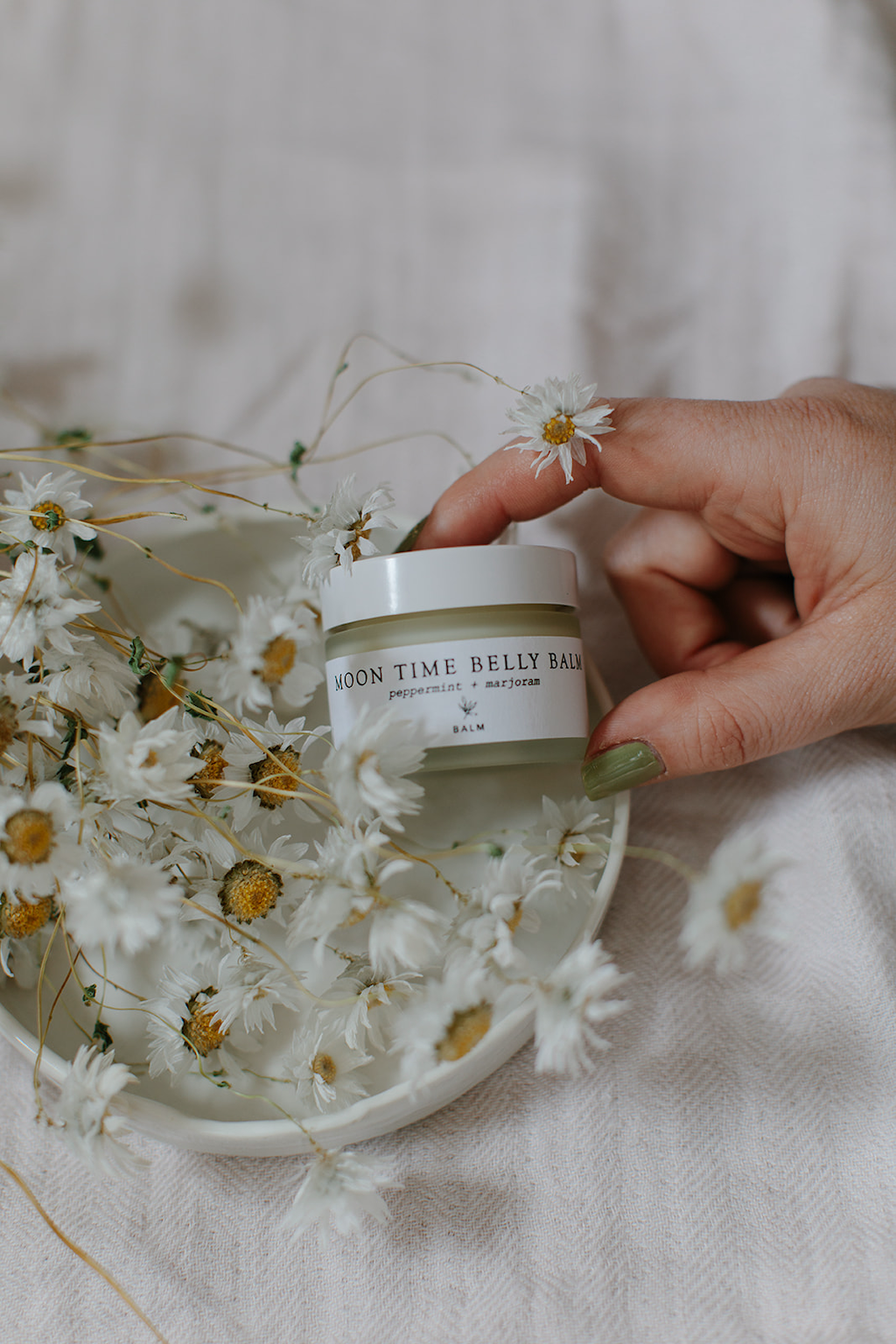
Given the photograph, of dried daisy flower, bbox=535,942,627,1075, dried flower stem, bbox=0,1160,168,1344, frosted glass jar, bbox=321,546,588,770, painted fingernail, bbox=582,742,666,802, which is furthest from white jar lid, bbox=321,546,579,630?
dried flower stem, bbox=0,1160,168,1344

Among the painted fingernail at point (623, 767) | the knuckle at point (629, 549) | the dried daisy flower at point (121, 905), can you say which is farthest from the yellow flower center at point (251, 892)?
the knuckle at point (629, 549)

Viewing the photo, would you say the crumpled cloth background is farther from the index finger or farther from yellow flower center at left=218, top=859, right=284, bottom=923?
yellow flower center at left=218, top=859, right=284, bottom=923

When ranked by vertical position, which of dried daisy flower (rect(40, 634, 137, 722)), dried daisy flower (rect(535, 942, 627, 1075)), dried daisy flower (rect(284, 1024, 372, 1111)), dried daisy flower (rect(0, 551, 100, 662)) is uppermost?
dried daisy flower (rect(0, 551, 100, 662))

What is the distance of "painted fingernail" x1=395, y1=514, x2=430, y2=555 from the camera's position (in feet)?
2.01

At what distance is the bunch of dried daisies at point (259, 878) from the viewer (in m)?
0.42

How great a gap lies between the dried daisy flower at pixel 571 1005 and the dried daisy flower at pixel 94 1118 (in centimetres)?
22

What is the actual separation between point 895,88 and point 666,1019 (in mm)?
824

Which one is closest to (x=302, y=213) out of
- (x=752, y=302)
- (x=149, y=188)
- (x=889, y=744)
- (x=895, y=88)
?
(x=149, y=188)

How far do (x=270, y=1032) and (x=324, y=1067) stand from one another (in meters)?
0.07

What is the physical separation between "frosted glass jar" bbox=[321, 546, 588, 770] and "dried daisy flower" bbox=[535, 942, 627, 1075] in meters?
0.13

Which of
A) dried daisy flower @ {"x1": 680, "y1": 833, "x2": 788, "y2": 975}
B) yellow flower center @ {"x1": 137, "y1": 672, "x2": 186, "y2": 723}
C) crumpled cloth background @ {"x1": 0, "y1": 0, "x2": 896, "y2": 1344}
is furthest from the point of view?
crumpled cloth background @ {"x1": 0, "y1": 0, "x2": 896, "y2": 1344}

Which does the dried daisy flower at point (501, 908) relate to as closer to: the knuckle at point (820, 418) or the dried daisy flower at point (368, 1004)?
the dried daisy flower at point (368, 1004)

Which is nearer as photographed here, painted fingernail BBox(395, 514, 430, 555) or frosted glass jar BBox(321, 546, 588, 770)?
frosted glass jar BBox(321, 546, 588, 770)

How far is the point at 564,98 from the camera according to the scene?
0.80 metres
